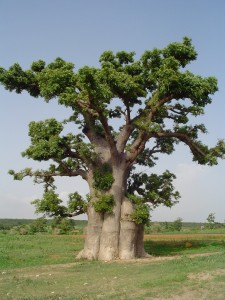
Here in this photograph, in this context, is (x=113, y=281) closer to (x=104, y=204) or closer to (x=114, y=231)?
(x=104, y=204)

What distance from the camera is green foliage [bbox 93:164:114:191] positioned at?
800 inches

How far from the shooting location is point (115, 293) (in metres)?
10.4

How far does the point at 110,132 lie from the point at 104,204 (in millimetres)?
3485

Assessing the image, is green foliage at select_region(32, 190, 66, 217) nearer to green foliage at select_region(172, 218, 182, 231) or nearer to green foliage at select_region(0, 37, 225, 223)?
green foliage at select_region(0, 37, 225, 223)

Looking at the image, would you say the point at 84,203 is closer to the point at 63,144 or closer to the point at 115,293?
the point at 63,144

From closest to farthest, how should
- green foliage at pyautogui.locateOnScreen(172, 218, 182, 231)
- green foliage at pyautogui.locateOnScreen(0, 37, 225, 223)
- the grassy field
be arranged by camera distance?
the grassy field < green foliage at pyautogui.locateOnScreen(0, 37, 225, 223) < green foliage at pyautogui.locateOnScreen(172, 218, 182, 231)

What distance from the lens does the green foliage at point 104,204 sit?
65.0 ft

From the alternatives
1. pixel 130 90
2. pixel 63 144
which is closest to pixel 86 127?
pixel 63 144

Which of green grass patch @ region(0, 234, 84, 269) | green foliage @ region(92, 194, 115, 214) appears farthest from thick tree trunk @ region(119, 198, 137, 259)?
green grass patch @ region(0, 234, 84, 269)

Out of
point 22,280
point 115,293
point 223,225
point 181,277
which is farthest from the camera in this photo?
point 223,225

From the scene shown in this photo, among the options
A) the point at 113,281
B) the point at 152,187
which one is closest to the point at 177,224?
the point at 152,187

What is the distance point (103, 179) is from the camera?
20.3m

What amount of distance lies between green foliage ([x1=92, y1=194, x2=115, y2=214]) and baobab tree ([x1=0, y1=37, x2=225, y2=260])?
47 mm

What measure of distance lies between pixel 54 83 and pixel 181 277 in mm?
10946
